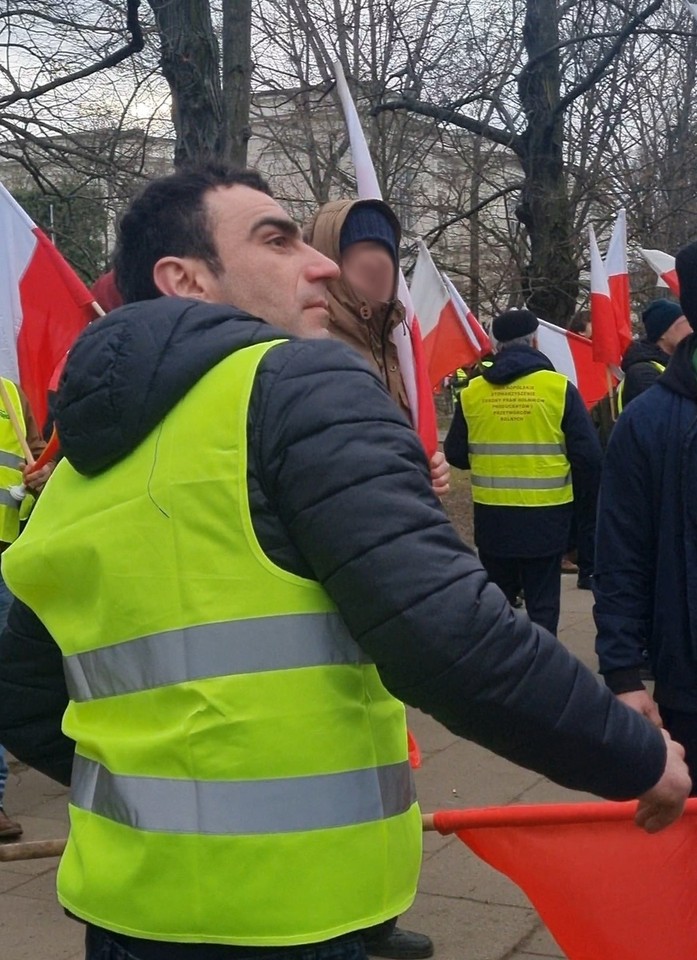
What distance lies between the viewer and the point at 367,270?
12.3 ft

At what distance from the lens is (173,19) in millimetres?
6840

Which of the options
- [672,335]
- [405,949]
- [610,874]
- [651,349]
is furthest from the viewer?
[651,349]

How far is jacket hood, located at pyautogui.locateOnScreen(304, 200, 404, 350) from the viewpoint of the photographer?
3701 mm

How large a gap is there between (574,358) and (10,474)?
21.3ft

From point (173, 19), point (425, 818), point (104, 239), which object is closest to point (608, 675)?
point (425, 818)

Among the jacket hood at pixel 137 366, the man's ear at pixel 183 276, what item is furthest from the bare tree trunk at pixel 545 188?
the jacket hood at pixel 137 366

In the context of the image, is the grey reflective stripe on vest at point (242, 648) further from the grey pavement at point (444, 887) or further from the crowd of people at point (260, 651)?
the grey pavement at point (444, 887)

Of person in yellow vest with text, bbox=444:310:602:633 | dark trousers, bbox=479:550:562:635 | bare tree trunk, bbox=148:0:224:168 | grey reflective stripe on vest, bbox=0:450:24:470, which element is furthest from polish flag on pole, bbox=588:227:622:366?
grey reflective stripe on vest, bbox=0:450:24:470

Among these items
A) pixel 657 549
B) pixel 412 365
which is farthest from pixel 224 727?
pixel 412 365

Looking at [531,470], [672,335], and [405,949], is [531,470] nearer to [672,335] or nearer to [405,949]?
[672,335]

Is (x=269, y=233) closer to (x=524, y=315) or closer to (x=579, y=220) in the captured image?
(x=524, y=315)

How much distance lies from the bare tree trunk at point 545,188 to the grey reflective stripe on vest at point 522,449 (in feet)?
26.6

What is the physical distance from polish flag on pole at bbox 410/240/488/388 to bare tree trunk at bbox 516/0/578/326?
6870 millimetres

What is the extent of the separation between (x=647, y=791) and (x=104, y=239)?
474 inches
